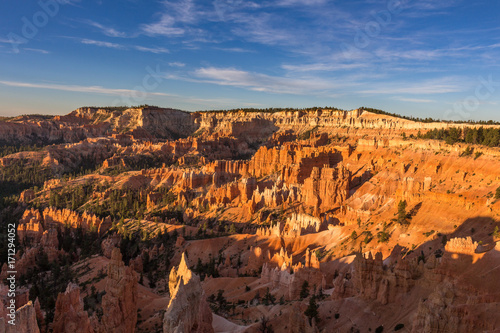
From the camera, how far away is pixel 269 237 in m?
50.1

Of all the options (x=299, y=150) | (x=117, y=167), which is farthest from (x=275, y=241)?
(x=117, y=167)

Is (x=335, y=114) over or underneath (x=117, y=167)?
over

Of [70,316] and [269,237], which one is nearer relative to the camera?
[70,316]

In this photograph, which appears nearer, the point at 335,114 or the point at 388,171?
the point at 388,171

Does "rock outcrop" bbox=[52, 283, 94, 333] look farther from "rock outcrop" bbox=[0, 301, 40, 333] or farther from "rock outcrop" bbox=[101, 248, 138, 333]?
"rock outcrop" bbox=[0, 301, 40, 333]

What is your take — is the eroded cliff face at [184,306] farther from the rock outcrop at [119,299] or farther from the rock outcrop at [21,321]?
the rock outcrop at [21,321]

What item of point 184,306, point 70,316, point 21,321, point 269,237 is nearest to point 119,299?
point 70,316

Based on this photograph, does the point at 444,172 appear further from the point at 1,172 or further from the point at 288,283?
the point at 1,172

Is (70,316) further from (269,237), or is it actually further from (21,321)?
(269,237)

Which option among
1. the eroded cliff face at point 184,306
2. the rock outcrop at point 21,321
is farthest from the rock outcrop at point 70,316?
the eroded cliff face at point 184,306

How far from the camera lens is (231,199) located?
8056cm

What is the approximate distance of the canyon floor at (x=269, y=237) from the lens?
2047 cm

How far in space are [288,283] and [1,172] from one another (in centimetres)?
11521

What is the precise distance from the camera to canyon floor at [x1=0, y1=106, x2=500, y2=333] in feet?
67.2
